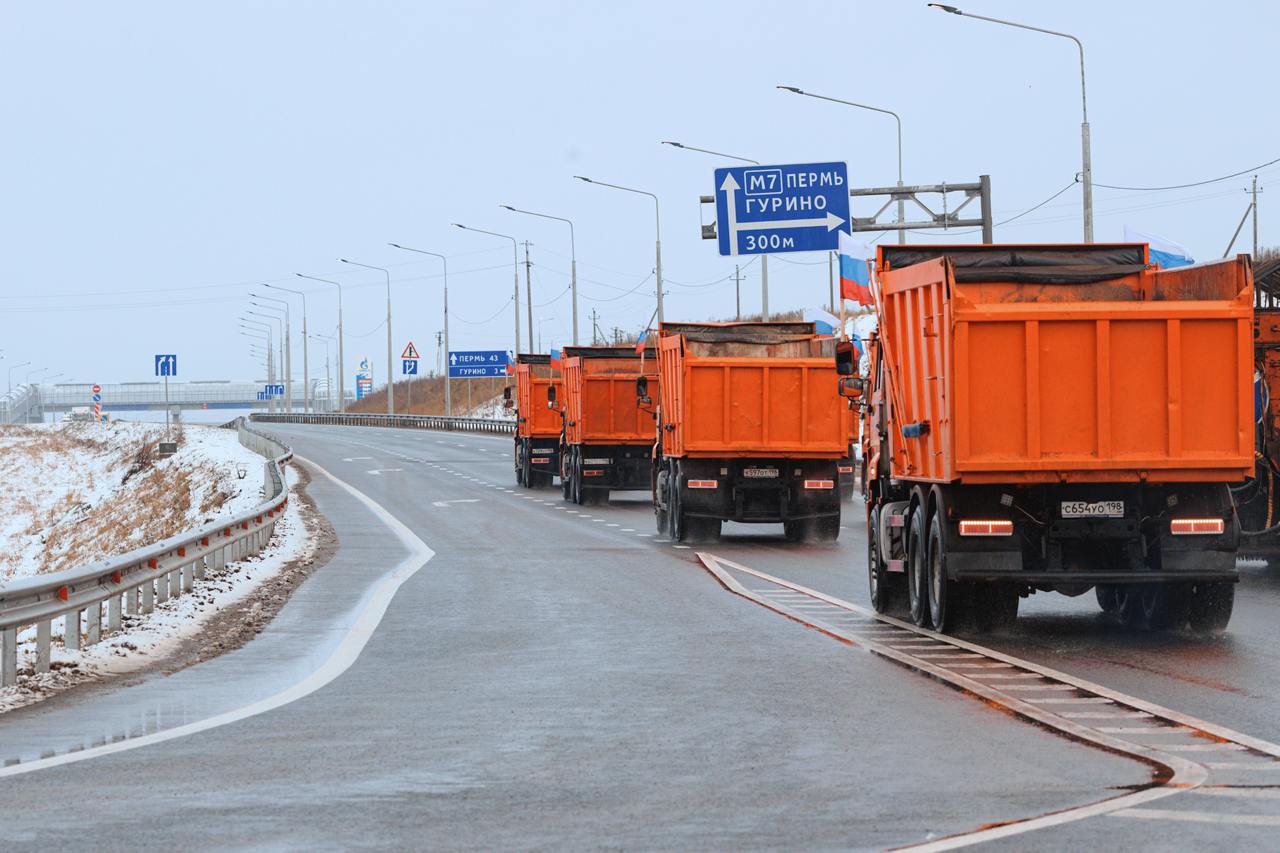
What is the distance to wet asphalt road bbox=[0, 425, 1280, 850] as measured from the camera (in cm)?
708

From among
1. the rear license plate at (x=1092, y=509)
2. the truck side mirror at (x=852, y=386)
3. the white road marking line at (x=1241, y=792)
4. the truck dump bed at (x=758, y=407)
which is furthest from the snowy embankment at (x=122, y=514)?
the white road marking line at (x=1241, y=792)

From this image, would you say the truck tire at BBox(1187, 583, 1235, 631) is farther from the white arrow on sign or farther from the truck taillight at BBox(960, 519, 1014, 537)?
the white arrow on sign

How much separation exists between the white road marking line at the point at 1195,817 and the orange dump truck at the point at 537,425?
1527 inches

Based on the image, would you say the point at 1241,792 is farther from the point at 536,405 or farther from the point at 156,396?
the point at 156,396

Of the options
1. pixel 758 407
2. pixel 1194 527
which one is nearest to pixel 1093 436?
pixel 1194 527

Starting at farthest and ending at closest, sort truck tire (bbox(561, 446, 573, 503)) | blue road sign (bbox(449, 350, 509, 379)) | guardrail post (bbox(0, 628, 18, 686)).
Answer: blue road sign (bbox(449, 350, 509, 379))
truck tire (bbox(561, 446, 573, 503))
guardrail post (bbox(0, 628, 18, 686))

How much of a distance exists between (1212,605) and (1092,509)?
1227 millimetres

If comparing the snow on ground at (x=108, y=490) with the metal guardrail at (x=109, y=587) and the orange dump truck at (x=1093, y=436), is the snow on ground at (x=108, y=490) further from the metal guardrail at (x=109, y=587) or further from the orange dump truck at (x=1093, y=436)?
the orange dump truck at (x=1093, y=436)

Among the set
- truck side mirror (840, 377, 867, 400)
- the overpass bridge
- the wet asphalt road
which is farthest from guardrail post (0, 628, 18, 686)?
the overpass bridge

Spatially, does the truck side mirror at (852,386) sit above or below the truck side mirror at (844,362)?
below

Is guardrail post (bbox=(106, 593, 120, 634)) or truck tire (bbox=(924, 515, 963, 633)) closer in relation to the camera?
truck tire (bbox=(924, 515, 963, 633))

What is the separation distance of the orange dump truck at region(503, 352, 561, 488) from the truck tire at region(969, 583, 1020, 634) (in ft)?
104

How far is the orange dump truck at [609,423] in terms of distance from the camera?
38.6 m

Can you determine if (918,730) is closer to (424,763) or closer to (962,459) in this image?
(424,763)
